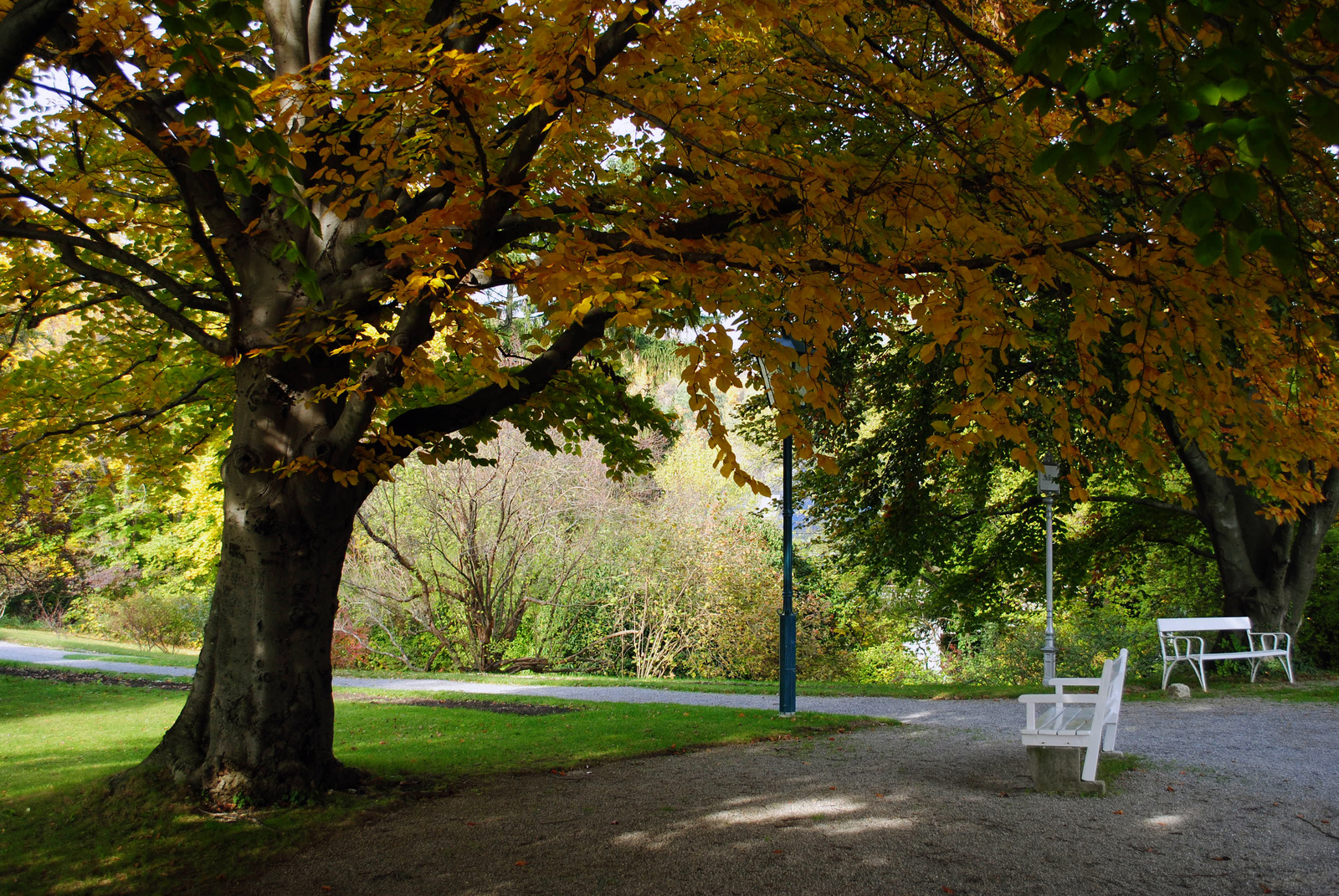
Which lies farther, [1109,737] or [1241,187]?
[1109,737]

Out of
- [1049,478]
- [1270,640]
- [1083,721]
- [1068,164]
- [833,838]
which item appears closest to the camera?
[1068,164]

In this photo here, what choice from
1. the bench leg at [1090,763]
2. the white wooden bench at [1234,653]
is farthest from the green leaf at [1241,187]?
the white wooden bench at [1234,653]

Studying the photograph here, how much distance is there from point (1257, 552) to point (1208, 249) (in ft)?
44.5

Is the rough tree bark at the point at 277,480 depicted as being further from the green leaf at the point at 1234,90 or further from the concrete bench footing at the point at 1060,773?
the concrete bench footing at the point at 1060,773

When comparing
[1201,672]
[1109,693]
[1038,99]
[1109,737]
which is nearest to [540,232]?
[1038,99]

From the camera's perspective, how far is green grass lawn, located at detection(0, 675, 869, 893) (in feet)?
15.7

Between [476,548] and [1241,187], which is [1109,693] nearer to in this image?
[1241,187]

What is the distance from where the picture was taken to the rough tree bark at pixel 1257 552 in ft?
42.5

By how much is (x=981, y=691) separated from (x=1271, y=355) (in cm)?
841

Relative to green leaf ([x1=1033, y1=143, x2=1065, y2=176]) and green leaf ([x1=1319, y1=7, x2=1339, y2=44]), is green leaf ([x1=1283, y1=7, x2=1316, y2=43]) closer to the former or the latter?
green leaf ([x1=1319, y1=7, x2=1339, y2=44])

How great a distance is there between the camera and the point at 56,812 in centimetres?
559

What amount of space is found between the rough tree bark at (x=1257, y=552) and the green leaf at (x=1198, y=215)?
12.0m

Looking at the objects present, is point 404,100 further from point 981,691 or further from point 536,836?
point 981,691

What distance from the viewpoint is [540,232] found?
624cm
